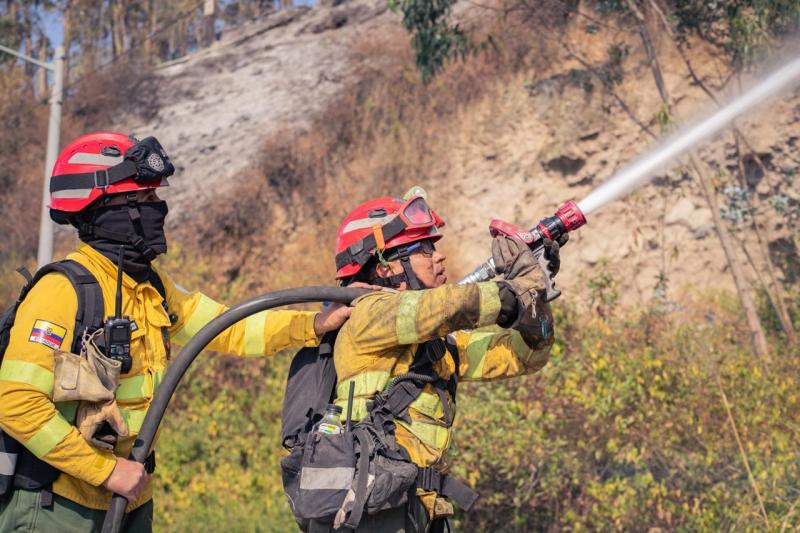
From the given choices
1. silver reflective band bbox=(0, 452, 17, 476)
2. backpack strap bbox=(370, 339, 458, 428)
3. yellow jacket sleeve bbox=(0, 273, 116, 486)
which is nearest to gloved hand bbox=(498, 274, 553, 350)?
backpack strap bbox=(370, 339, 458, 428)

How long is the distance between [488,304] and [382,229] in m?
0.65

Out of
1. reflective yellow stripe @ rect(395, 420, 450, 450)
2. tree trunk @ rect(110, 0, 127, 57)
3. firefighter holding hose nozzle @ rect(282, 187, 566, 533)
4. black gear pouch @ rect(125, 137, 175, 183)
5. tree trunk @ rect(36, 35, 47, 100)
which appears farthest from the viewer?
tree trunk @ rect(110, 0, 127, 57)

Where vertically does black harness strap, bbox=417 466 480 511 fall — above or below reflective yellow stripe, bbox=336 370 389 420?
below

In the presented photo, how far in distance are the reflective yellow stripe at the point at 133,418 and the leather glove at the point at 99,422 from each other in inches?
5.2

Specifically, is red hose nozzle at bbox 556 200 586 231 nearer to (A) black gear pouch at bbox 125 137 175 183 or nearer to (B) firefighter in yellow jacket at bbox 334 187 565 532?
(B) firefighter in yellow jacket at bbox 334 187 565 532

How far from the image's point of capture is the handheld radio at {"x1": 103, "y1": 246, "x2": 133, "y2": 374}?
10.2 feet

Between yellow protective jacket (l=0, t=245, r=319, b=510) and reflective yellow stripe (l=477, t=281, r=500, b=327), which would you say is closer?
yellow protective jacket (l=0, t=245, r=319, b=510)

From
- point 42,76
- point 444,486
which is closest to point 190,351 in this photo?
point 444,486

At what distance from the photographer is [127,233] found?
331 centimetres

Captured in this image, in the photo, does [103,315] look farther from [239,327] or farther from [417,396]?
[417,396]

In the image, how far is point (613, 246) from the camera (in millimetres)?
11695

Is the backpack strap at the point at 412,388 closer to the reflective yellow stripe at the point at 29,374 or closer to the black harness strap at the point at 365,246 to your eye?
the black harness strap at the point at 365,246

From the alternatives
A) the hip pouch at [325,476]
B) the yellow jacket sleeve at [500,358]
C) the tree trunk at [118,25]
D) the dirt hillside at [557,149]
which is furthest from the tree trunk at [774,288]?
the tree trunk at [118,25]

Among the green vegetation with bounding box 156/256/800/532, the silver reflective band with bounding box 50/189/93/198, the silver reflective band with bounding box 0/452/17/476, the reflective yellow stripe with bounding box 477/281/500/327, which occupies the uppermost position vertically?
the silver reflective band with bounding box 50/189/93/198
